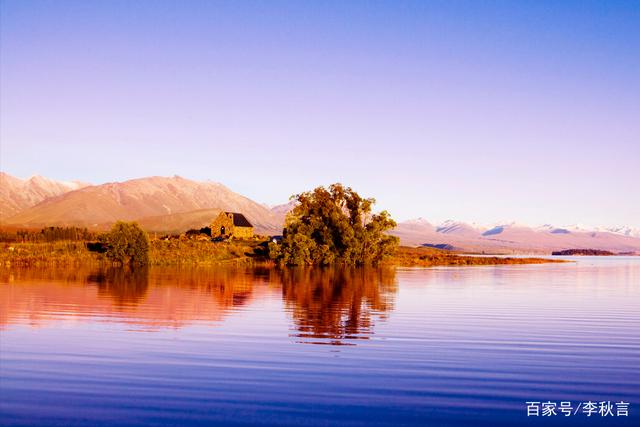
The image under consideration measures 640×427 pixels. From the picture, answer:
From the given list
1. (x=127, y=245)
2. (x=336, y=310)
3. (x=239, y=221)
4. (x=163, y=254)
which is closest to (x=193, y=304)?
(x=336, y=310)

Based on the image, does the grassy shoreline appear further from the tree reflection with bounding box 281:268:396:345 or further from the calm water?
the calm water

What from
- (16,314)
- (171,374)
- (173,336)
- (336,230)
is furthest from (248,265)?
(171,374)

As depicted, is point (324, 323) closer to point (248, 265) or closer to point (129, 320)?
point (129, 320)

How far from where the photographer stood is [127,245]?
8369 centimetres

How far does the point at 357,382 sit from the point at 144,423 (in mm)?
5112

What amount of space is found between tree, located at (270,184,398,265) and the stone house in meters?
36.3

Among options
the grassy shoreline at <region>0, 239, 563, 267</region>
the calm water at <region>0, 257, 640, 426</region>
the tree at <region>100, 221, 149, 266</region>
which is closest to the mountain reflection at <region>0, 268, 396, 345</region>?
the calm water at <region>0, 257, 640, 426</region>

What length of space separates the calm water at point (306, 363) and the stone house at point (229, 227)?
10416 centimetres

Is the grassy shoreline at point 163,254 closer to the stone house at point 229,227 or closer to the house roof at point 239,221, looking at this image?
the stone house at point 229,227

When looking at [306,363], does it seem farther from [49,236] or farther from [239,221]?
[239,221]

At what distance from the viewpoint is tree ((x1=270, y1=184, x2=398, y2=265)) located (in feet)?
315

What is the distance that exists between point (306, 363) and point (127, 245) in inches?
2832

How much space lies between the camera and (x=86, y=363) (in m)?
16.3

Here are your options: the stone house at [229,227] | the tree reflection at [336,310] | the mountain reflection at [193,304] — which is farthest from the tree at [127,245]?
the stone house at [229,227]
